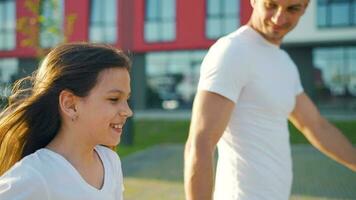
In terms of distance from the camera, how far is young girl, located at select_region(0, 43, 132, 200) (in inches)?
63.1

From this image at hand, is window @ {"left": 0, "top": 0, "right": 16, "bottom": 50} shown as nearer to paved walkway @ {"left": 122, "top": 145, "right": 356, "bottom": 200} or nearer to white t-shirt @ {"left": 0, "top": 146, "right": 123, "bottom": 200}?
paved walkway @ {"left": 122, "top": 145, "right": 356, "bottom": 200}

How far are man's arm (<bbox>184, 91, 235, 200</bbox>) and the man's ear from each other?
43cm

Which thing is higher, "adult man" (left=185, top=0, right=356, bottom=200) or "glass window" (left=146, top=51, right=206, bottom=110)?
"adult man" (left=185, top=0, right=356, bottom=200)

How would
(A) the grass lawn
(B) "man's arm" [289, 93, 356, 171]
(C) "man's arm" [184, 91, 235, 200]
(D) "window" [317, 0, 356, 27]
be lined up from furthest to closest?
1. (D) "window" [317, 0, 356, 27]
2. (A) the grass lawn
3. (B) "man's arm" [289, 93, 356, 171]
4. (C) "man's arm" [184, 91, 235, 200]

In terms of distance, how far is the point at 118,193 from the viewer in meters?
1.80

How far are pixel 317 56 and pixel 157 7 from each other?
8456mm

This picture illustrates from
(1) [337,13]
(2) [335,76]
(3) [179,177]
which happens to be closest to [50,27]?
(3) [179,177]

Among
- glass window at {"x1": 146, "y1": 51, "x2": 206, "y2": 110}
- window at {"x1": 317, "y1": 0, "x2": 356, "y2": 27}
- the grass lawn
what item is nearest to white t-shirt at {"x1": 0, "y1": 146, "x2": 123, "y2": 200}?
the grass lawn

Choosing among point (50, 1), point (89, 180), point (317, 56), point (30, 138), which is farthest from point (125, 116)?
point (317, 56)

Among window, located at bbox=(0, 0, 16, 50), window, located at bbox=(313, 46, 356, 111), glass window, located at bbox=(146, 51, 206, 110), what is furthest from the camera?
window, located at bbox=(0, 0, 16, 50)

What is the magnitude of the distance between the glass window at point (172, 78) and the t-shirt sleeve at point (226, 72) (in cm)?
2675

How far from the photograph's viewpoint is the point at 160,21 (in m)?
28.9

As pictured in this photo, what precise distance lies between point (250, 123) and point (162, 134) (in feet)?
51.0

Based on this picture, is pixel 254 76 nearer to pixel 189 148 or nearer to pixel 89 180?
pixel 189 148
